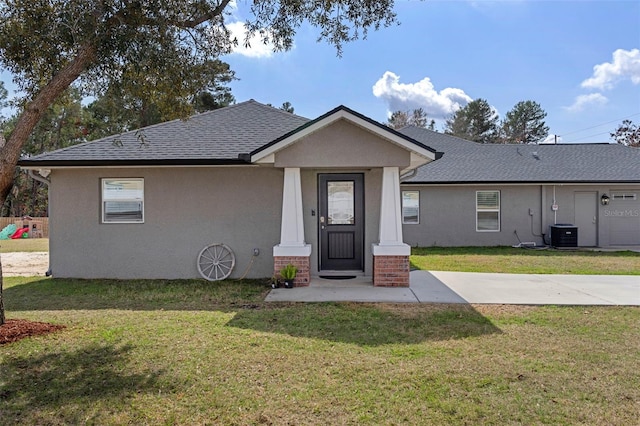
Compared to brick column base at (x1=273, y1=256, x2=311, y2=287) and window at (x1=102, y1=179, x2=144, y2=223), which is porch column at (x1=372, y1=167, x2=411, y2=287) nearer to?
brick column base at (x1=273, y1=256, x2=311, y2=287)

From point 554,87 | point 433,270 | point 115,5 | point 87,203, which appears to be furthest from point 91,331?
point 554,87

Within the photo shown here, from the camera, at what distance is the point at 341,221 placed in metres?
9.60

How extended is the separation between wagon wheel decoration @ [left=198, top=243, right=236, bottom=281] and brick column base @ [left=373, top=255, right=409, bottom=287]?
345 centimetres

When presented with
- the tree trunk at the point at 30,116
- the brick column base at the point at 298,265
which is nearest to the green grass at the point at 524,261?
the brick column base at the point at 298,265

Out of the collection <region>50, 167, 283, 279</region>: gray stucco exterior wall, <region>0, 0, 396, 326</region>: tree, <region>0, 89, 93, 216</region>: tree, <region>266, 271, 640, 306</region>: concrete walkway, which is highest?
<region>0, 89, 93, 216</region>: tree

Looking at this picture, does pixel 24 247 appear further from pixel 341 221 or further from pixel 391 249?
pixel 391 249

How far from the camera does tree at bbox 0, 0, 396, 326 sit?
4.95 m

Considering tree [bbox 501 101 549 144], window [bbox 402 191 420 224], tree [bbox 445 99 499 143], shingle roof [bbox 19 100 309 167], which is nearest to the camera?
shingle roof [bbox 19 100 309 167]

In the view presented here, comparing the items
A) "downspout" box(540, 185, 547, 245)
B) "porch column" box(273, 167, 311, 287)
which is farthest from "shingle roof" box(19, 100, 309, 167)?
"downspout" box(540, 185, 547, 245)

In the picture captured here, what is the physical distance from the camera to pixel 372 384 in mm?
3834

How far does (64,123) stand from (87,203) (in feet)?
100

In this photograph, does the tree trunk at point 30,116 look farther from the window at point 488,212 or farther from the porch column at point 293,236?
the window at point 488,212

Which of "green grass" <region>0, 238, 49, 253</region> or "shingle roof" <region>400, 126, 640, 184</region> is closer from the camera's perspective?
"shingle roof" <region>400, 126, 640, 184</region>

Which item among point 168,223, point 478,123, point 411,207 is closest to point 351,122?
point 168,223
